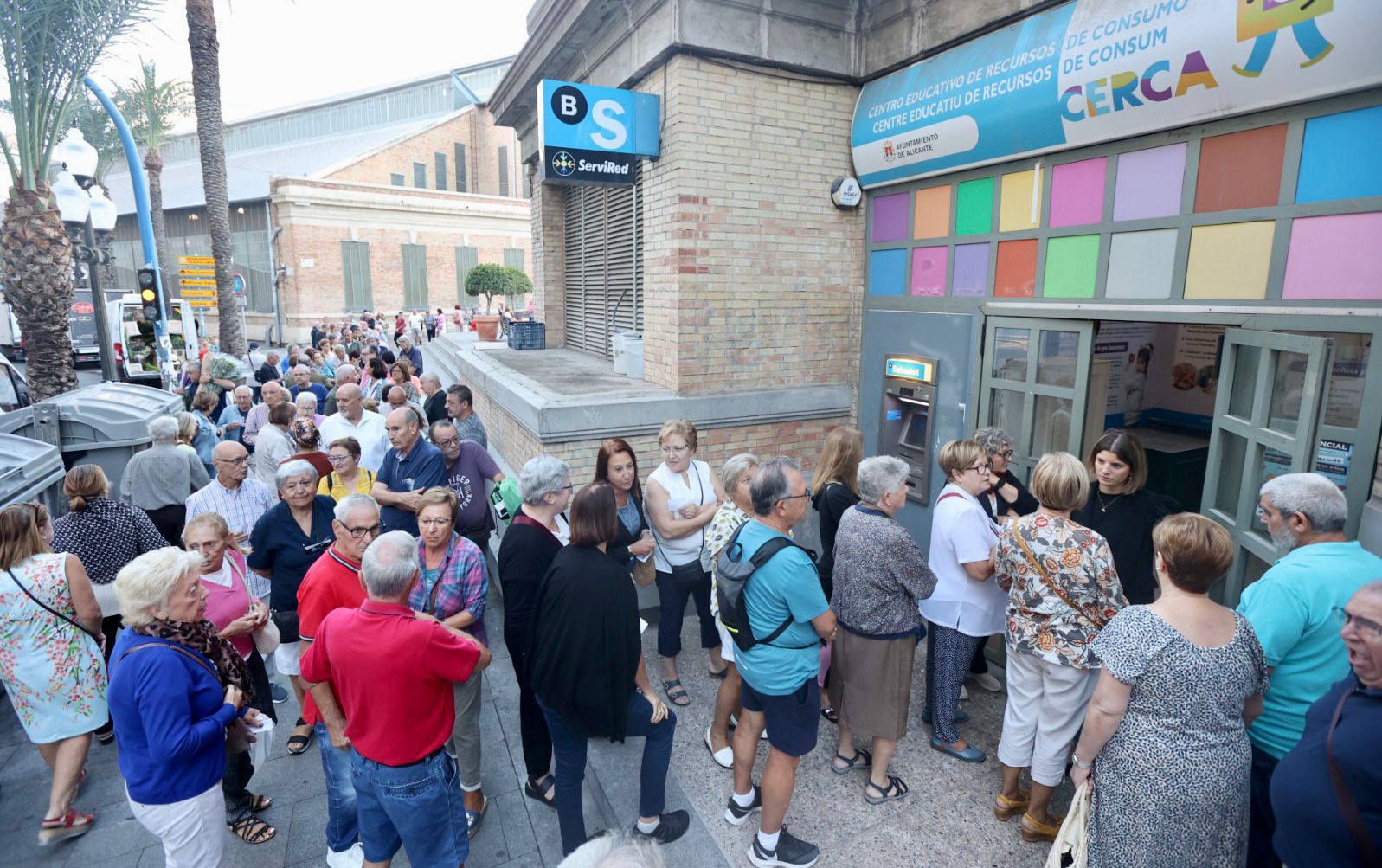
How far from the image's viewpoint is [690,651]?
5.60 metres

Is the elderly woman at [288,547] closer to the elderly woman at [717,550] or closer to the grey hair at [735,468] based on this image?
the elderly woman at [717,550]

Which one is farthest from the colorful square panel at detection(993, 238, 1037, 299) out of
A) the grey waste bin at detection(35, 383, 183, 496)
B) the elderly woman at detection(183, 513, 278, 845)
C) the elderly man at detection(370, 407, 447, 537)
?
the grey waste bin at detection(35, 383, 183, 496)

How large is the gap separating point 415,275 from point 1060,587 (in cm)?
3860

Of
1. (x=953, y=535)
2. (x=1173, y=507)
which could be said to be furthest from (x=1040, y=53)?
(x=953, y=535)

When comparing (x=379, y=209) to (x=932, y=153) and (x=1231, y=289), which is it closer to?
(x=932, y=153)

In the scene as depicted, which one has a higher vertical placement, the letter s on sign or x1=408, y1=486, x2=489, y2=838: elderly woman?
the letter s on sign

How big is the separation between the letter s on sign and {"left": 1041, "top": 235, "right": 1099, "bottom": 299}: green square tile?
3.90 m

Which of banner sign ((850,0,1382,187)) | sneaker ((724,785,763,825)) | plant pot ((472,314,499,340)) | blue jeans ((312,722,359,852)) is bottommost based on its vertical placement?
sneaker ((724,785,763,825))

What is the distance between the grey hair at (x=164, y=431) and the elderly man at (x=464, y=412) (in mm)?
1980

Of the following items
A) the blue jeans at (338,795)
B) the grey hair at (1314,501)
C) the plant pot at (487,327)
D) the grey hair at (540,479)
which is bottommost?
the blue jeans at (338,795)

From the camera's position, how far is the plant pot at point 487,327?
14585 millimetres

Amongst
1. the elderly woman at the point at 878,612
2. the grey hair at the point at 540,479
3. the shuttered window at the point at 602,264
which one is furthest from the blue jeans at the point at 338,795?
the shuttered window at the point at 602,264

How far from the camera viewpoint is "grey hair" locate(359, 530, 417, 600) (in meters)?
2.68

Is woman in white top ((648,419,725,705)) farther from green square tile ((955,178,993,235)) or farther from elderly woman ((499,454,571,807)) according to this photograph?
green square tile ((955,178,993,235))
